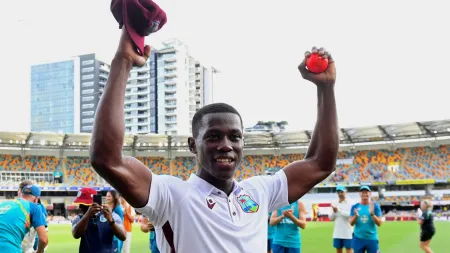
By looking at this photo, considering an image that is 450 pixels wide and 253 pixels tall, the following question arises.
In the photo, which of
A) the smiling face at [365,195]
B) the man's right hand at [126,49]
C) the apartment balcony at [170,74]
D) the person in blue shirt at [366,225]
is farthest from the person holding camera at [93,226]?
the apartment balcony at [170,74]

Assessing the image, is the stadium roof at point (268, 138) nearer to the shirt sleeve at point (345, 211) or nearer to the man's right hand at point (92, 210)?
the shirt sleeve at point (345, 211)

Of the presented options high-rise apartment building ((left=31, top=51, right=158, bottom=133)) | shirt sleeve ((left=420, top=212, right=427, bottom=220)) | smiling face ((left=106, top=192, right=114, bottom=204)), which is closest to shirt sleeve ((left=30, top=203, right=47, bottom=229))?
smiling face ((left=106, top=192, right=114, bottom=204))

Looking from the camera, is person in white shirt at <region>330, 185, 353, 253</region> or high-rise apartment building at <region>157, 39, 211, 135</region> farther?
high-rise apartment building at <region>157, 39, 211, 135</region>

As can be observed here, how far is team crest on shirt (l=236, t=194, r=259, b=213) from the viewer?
223 centimetres

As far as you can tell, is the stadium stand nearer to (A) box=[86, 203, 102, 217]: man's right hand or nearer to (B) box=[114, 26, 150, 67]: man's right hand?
(A) box=[86, 203, 102, 217]: man's right hand

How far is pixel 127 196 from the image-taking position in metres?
1.91

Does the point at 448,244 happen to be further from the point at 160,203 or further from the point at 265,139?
the point at 265,139

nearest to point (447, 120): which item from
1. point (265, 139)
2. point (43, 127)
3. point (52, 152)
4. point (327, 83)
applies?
point (265, 139)

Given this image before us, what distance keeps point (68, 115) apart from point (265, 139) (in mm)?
90671

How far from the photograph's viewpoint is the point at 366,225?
30.9 feet

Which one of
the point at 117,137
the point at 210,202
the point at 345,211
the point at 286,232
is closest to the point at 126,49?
the point at 117,137

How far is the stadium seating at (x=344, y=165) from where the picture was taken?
4516cm

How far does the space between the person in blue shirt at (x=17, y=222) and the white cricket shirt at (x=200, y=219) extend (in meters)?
4.03

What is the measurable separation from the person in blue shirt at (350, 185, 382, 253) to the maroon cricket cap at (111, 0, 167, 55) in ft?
27.4
